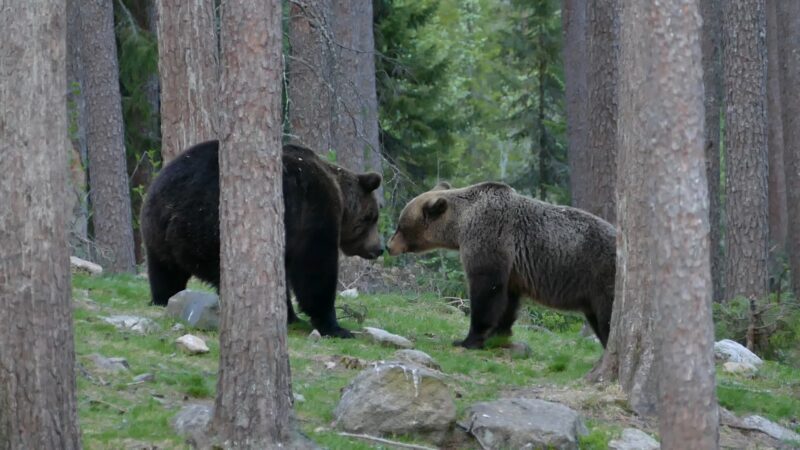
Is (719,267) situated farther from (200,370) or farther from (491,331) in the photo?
(200,370)

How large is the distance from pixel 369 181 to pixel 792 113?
13.3m

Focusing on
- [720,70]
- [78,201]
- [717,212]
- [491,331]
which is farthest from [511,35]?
[491,331]

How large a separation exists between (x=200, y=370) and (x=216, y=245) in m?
1.93

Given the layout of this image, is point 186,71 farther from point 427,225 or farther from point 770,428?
point 770,428

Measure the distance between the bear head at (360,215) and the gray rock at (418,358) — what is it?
2574mm

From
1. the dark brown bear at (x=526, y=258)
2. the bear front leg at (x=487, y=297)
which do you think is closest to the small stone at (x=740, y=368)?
the dark brown bear at (x=526, y=258)

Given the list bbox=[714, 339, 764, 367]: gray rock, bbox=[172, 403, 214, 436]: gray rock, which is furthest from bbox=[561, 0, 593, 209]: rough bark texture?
bbox=[172, 403, 214, 436]: gray rock

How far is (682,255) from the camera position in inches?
274

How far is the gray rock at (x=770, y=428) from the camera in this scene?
33.8ft

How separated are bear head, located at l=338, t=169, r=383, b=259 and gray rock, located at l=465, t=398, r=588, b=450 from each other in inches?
178

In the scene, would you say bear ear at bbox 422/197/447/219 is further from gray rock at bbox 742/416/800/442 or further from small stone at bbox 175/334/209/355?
gray rock at bbox 742/416/800/442

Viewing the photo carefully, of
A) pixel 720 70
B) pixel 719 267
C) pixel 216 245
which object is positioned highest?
pixel 720 70

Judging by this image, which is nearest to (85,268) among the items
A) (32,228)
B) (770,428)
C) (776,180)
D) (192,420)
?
(192,420)

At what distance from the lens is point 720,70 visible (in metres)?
30.2
